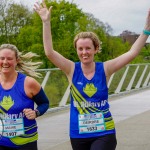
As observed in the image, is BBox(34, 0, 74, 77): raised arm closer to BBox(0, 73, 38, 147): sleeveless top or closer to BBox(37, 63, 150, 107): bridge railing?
BBox(0, 73, 38, 147): sleeveless top

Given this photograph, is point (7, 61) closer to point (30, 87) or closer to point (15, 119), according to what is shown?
point (30, 87)

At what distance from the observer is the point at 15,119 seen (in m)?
4.30

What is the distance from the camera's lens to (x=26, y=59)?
495 centimetres

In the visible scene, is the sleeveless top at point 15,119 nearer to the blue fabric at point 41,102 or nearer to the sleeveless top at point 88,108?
the blue fabric at point 41,102

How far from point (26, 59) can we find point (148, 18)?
1328mm

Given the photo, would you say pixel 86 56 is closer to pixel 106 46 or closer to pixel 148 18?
pixel 148 18

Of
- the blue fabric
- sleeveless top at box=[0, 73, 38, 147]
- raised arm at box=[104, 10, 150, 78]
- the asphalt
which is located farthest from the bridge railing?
sleeveless top at box=[0, 73, 38, 147]

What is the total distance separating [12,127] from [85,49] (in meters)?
0.99

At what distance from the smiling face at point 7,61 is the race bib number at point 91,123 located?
2.66 ft

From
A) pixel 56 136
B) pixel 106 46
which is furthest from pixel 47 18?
pixel 106 46

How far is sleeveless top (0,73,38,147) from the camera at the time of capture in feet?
14.1

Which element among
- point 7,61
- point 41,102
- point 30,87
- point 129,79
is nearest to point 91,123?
point 41,102

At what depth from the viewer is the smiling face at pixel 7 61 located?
14.7 feet

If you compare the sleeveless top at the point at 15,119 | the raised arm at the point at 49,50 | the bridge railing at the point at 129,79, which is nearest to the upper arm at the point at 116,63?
the raised arm at the point at 49,50
